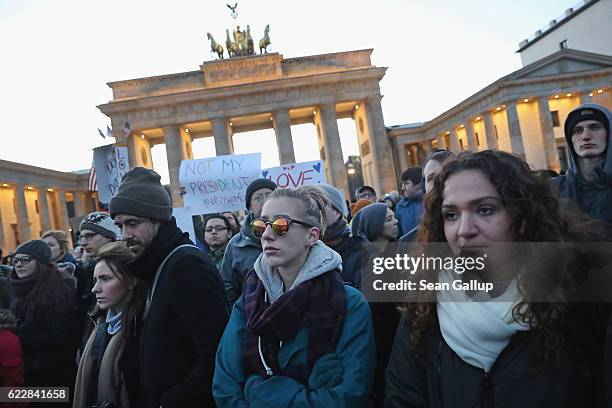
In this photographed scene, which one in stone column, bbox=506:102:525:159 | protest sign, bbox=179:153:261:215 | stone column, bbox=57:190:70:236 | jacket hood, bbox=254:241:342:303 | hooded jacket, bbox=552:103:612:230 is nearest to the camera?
jacket hood, bbox=254:241:342:303

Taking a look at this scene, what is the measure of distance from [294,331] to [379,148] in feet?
121

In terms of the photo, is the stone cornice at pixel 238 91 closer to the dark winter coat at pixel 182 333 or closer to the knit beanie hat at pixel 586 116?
the knit beanie hat at pixel 586 116

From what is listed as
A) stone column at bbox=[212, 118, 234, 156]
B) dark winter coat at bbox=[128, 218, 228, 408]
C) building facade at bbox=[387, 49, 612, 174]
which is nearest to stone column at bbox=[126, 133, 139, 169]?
stone column at bbox=[212, 118, 234, 156]

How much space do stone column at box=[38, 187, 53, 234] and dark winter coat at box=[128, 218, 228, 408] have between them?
44738 millimetres

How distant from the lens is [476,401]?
183 cm

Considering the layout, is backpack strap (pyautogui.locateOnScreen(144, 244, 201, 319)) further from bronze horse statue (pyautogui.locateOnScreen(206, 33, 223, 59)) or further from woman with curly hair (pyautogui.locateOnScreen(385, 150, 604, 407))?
bronze horse statue (pyautogui.locateOnScreen(206, 33, 223, 59))

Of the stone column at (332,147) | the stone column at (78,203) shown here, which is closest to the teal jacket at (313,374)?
the stone column at (332,147)

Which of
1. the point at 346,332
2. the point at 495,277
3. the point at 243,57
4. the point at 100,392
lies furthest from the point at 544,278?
the point at 243,57

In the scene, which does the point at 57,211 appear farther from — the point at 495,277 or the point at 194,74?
the point at 495,277

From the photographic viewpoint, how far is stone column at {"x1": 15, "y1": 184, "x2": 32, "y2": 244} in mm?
37656

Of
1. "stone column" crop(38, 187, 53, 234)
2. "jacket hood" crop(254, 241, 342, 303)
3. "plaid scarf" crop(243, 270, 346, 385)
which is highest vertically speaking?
"stone column" crop(38, 187, 53, 234)

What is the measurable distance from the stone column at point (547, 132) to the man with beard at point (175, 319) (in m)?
37.5

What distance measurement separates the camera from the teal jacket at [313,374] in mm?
2381

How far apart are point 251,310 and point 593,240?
5.45 ft
